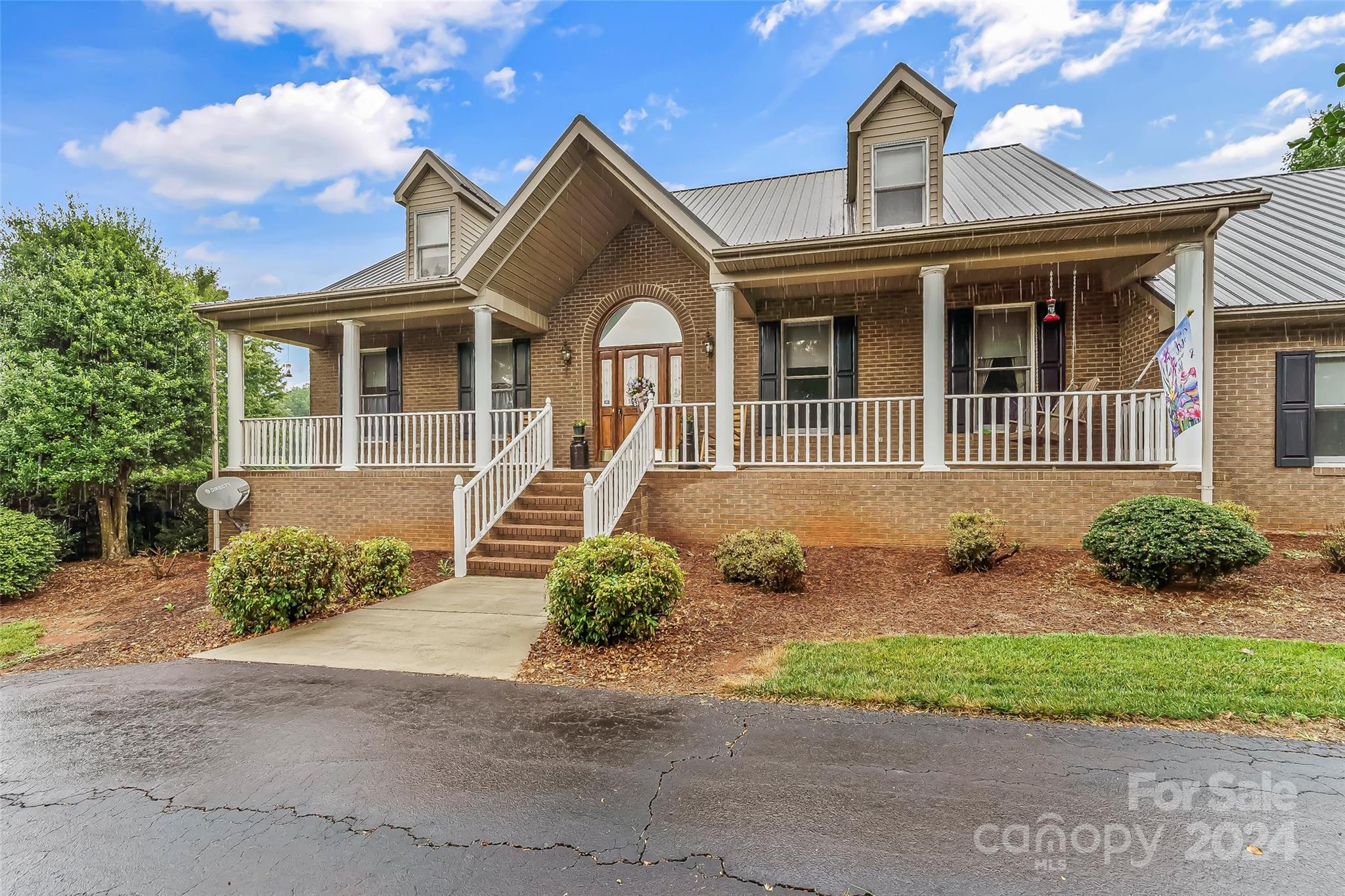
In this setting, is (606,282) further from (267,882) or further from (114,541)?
(114,541)

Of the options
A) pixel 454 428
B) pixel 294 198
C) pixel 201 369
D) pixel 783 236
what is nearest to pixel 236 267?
pixel 294 198

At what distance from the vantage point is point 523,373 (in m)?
12.5

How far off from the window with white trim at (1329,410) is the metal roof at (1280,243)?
3.29ft

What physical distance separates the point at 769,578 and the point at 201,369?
547 inches

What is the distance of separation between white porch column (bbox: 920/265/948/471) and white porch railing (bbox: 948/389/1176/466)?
0.24m

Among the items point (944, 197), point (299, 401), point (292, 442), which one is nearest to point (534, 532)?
point (292, 442)

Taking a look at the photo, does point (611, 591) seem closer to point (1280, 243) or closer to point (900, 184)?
point (900, 184)

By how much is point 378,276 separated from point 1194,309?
15000 mm

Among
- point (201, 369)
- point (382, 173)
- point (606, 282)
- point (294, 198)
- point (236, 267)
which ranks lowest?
point (201, 369)

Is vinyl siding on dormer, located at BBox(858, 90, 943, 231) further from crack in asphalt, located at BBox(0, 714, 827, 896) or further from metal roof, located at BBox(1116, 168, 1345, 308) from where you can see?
crack in asphalt, located at BBox(0, 714, 827, 896)

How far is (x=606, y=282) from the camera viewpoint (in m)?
12.0

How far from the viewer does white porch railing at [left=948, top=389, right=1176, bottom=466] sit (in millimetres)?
8086

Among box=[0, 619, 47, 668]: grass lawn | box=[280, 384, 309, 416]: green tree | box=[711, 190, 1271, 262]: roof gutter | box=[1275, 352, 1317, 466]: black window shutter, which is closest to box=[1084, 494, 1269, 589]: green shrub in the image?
box=[711, 190, 1271, 262]: roof gutter

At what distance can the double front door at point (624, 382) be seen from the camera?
11.6 m
